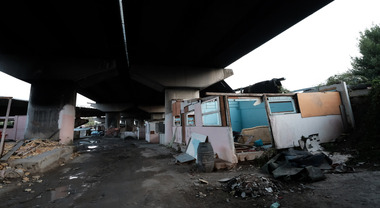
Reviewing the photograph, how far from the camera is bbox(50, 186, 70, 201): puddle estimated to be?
3806mm

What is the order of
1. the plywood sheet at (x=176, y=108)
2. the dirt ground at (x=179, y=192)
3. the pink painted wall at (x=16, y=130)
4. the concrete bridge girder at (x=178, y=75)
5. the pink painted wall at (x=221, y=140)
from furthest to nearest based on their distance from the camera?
the pink painted wall at (x=16, y=130) → the concrete bridge girder at (x=178, y=75) → the plywood sheet at (x=176, y=108) → the pink painted wall at (x=221, y=140) → the dirt ground at (x=179, y=192)

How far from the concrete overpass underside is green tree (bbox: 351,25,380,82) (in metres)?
14.4

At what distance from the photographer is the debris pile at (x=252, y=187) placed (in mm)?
3422

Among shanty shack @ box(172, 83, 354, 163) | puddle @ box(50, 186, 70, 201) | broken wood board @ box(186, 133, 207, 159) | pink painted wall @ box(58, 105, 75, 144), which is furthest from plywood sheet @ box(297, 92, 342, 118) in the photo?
pink painted wall @ box(58, 105, 75, 144)

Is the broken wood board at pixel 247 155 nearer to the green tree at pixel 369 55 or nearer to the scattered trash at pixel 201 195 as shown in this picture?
the scattered trash at pixel 201 195

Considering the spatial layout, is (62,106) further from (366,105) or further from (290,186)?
(366,105)

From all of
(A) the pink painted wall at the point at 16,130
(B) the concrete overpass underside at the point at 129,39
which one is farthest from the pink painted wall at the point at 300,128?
(A) the pink painted wall at the point at 16,130

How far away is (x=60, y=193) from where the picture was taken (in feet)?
13.3

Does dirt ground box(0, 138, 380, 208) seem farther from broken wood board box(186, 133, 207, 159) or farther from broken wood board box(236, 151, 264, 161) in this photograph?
broken wood board box(186, 133, 207, 159)

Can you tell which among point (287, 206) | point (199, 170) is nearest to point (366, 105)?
point (287, 206)

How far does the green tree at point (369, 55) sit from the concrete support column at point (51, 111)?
87.2 feet

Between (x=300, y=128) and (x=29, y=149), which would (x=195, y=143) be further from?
(x=29, y=149)

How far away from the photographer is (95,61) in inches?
443

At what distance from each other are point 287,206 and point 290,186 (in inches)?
41.7
